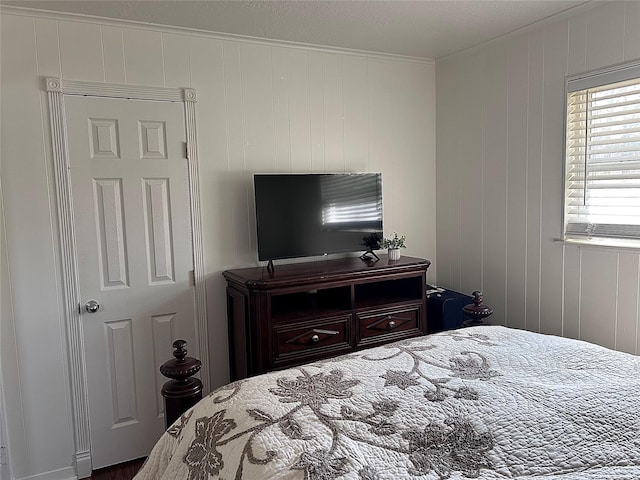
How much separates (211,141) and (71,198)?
864 mm

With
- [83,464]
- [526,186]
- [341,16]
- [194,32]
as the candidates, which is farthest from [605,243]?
[83,464]

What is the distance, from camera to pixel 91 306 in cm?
273

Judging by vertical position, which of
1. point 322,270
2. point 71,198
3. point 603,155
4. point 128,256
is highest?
point 603,155

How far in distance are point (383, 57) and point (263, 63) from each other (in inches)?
37.0

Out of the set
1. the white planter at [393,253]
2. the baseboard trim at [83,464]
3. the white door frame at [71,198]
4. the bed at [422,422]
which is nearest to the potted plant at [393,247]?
the white planter at [393,253]

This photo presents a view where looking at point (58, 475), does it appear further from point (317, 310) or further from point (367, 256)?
point (367, 256)

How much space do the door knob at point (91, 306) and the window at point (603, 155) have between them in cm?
278

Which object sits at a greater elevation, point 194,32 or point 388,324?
point 194,32

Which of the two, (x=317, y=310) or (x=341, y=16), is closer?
(x=341, y=16)

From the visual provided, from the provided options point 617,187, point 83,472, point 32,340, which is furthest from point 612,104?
point 83,472

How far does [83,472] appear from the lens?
2.73 metres

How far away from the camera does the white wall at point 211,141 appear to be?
2543mm

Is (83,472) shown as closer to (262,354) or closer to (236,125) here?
(262,354)

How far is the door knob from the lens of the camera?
2.72 meters
